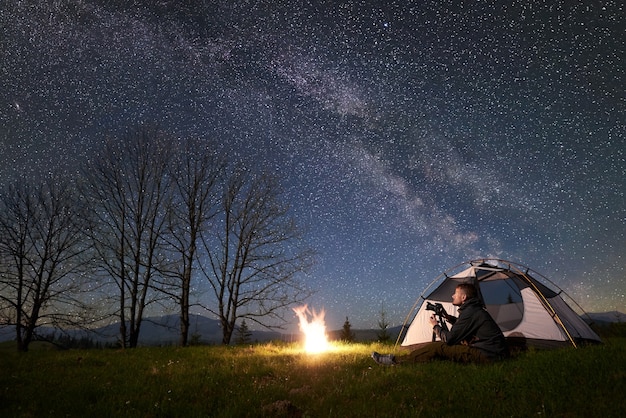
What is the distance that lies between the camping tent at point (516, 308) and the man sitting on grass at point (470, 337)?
374cm

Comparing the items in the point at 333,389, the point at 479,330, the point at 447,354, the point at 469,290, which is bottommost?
the point at 333,389

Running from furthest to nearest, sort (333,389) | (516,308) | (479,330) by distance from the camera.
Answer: (516,308), (479,330), (333,389)

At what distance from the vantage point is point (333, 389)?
22.2 ft

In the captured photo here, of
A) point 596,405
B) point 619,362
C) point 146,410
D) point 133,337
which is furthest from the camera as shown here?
point 133,337

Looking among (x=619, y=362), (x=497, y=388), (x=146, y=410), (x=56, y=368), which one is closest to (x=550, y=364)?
(x=619, y=362)

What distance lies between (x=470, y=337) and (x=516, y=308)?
5154 millimetres

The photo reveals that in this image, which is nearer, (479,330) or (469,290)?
(479,330)

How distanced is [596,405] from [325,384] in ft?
13.9

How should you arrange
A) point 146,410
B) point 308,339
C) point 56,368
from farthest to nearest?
point 308,339, point 56,368, point 146,410

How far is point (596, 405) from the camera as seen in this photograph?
5172mm

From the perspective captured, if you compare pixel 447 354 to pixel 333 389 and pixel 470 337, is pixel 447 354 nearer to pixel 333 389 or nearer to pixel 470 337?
pixel 470 337

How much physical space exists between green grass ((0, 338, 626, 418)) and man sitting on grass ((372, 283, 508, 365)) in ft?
1.37

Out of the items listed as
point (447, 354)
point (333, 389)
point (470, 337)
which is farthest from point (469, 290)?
point (333, 389)

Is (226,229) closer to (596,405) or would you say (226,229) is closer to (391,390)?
(391,390)
